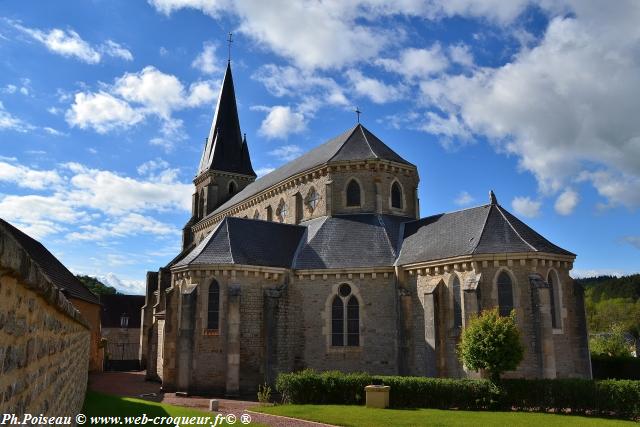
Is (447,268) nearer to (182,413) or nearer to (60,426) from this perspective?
(182,413)

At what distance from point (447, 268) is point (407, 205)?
8809 millimetres

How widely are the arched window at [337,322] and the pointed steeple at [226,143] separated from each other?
2951 centimetres

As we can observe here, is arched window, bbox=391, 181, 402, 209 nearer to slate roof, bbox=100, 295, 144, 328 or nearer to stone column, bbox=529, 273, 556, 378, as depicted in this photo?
stone column, bbox=529, 273, 556, 378

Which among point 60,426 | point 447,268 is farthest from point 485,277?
point 60,426

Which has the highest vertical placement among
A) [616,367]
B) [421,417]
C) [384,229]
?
[384,229]

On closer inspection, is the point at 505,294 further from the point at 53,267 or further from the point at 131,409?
the point at 53,267

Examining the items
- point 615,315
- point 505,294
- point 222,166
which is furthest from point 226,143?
point 615,315

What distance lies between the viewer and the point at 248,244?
29078mm

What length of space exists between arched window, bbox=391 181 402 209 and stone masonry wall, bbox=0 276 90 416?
90.2 ft

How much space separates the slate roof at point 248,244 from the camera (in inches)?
1079

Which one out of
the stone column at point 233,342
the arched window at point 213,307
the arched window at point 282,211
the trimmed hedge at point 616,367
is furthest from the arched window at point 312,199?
the trimmed hedge at point 616,367

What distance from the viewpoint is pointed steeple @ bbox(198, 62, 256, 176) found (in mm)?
54125

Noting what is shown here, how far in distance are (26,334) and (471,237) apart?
2326 centimetres

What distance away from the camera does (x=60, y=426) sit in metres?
6.57
